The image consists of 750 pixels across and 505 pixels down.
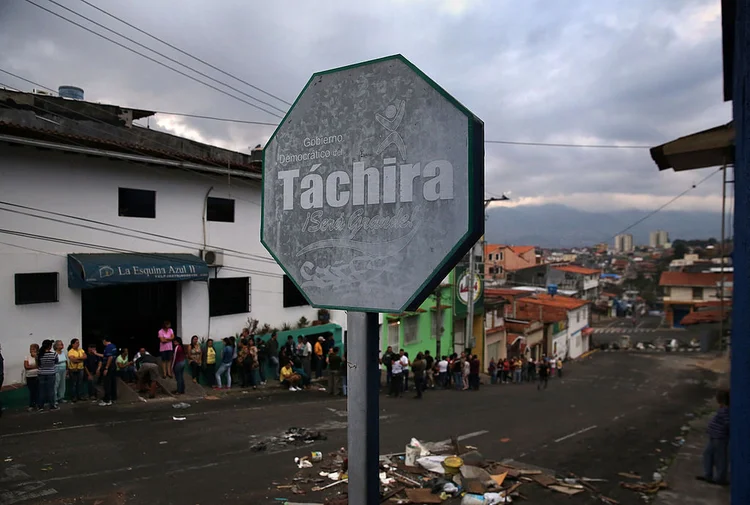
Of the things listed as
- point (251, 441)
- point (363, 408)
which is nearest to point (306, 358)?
point (251, 441)

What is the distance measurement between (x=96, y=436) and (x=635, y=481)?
9.67 metres

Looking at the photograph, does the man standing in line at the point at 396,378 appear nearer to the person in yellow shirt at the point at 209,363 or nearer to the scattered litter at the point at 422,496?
the person in yellow shirt at the point at 209,363

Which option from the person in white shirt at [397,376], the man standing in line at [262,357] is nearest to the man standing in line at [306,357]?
the man standing in line at [262,357]

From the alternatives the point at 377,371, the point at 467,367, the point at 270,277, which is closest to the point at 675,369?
the point at 467,367

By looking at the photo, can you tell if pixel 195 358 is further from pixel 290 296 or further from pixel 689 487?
pixel 689 487

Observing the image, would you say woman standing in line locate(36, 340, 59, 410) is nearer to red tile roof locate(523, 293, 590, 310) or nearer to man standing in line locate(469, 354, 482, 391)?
man standing in line locate(469, 354, 482, 391)

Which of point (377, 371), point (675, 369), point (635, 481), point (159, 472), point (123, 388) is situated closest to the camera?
point (377, 371)

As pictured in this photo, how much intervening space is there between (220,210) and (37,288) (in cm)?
641

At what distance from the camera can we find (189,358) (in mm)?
16172

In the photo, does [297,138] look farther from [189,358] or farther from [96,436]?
[189,358]

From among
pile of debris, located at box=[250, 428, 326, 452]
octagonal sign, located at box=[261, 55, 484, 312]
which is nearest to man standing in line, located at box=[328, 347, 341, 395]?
pile of debris, located at box=[250, 428, 326, 452]

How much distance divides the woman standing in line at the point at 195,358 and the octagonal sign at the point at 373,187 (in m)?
13.9

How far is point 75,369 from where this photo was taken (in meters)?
12.9

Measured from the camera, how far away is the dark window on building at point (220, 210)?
60.6 feet
